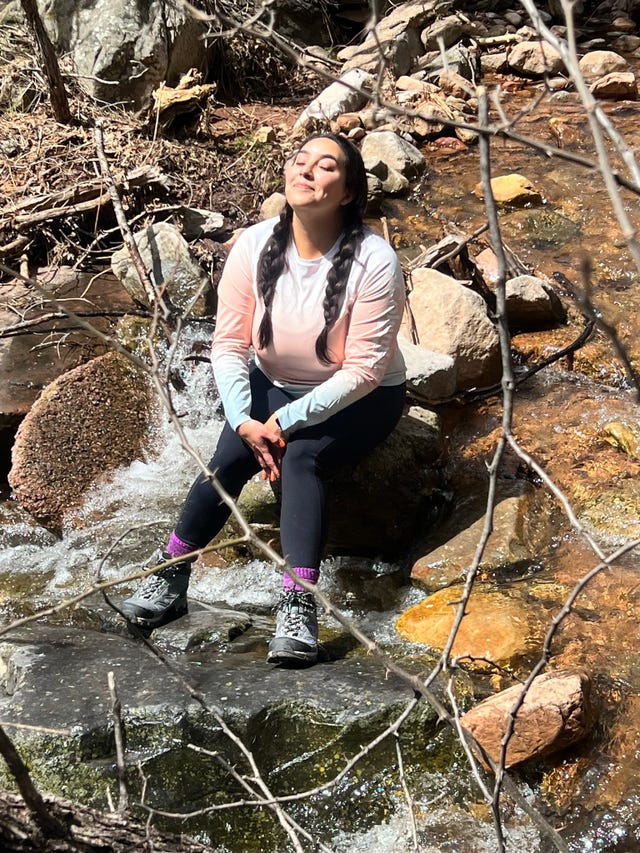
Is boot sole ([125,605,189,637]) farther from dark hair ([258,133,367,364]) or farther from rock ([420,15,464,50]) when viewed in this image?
rock ([420,15,464,50])

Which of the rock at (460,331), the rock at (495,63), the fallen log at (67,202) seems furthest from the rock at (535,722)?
the rock at (495,63)

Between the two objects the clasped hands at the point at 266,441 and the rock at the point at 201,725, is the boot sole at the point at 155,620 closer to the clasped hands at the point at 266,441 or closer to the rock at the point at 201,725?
the rock at the point at 201,725

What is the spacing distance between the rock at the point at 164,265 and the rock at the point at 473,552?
196 cm

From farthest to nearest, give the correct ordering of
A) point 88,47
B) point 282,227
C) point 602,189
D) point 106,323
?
point 88,47 < point 602,189 < point 106,323 < point 282,227

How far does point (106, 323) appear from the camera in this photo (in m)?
4.34

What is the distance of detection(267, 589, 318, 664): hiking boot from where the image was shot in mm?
2494

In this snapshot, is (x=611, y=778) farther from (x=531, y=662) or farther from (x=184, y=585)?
(x=184, y=585)

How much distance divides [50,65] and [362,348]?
3.30 metres

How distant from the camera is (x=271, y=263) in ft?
9.14

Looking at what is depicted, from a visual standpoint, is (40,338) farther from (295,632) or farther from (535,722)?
(535,722)

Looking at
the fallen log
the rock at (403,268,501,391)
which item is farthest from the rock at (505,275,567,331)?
the fallen log

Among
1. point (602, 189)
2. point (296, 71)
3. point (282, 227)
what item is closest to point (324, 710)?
point (282, 227)

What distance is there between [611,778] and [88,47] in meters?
5.47

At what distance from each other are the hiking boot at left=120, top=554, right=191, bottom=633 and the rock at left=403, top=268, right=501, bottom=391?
5.52 feet
